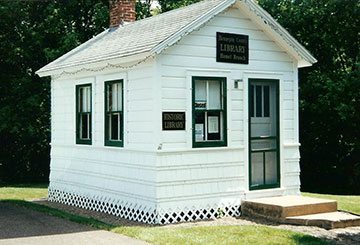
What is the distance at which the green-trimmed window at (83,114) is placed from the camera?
15.4 metres

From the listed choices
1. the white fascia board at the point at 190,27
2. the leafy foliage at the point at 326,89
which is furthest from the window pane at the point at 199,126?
the leafy foliage at the point at 326,89

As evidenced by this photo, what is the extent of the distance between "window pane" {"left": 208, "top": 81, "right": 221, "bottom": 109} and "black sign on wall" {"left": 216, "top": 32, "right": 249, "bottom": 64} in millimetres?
587

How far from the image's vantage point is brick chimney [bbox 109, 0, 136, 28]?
18.3 metres

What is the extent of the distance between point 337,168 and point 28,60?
1600 centimetres

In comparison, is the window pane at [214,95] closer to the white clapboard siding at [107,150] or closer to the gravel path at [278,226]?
the white clapboard siding at [107,150]

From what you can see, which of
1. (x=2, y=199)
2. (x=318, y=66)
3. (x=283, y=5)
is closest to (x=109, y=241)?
(x=2, y=199)

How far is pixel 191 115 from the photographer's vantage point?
12.8m

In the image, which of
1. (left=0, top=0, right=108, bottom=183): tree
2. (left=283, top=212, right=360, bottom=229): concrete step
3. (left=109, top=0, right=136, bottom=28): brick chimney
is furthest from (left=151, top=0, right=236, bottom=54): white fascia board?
(left=0, top=0, right=108, bottom=183): tree

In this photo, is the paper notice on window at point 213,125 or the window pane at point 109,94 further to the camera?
the window pane at point 109,94

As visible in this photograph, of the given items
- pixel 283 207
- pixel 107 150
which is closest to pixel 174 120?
pixel 107 150

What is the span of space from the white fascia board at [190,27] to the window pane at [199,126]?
1.87 metres

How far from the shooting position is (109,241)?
34.2 feet

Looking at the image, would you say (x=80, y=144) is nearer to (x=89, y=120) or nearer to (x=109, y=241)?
(x=89, y=120)

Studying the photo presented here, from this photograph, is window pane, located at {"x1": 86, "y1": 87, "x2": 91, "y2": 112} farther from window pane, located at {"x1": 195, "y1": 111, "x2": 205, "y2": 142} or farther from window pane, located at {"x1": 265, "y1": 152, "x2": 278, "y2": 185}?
window pane, located at {"x1": 265, "y1": 152, "x2": 278, "y2": 185}
